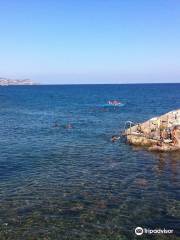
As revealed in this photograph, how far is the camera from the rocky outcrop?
189 feet

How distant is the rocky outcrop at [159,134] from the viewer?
57513mm

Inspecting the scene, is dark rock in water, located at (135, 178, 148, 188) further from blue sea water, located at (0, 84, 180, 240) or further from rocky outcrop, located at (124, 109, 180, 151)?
rocky outcrop, located at (124, 109, 180, 151)

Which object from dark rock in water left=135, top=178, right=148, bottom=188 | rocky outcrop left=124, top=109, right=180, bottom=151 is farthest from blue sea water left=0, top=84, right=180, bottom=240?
rocky outcrop left=124, top=109, right=180, bottom=151

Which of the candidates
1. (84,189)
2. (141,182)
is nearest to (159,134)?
(141,182)

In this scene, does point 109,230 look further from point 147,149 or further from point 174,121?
point 174,121

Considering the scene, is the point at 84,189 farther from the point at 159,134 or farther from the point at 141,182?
the point at 159,134

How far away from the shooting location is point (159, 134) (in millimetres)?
61750

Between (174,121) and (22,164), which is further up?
(174,121)

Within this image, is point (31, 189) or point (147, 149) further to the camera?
point (147, 149)

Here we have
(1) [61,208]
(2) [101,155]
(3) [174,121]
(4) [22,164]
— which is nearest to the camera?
(1) [61,208]

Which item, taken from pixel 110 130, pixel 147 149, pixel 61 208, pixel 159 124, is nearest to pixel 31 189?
pixel 61 208

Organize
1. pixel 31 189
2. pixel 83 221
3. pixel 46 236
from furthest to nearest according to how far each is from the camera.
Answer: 1. pixel 31 189
2. pixel 83 221
3. pixel 46 236

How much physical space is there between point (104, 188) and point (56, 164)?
1199 centimetres

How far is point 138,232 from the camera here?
28.0m
